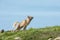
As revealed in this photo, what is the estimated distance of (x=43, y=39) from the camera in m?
23.1

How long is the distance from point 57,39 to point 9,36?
5.75 m

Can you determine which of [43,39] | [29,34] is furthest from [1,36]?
[43,39]

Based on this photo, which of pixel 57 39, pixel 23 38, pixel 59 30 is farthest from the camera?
pixel 59 30

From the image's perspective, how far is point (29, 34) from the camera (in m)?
24.4

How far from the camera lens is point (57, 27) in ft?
87.6

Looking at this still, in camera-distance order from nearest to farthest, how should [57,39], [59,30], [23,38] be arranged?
[57,39] → [23,38] → [59,30]

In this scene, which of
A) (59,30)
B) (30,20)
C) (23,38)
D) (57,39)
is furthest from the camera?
(30,20)

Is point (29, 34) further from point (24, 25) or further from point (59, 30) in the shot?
point (24, 25)

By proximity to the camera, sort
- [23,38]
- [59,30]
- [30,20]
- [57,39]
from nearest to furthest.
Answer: [57,39] → [23,38] → [59,30] → [30,20]

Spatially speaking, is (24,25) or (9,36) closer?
(9,36)

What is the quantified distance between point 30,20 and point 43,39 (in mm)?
8267

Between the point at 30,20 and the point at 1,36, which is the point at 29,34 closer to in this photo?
the point at 1,36

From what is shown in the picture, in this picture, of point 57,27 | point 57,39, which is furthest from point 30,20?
point 57,39

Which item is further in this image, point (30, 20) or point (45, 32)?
point (30, 20)
